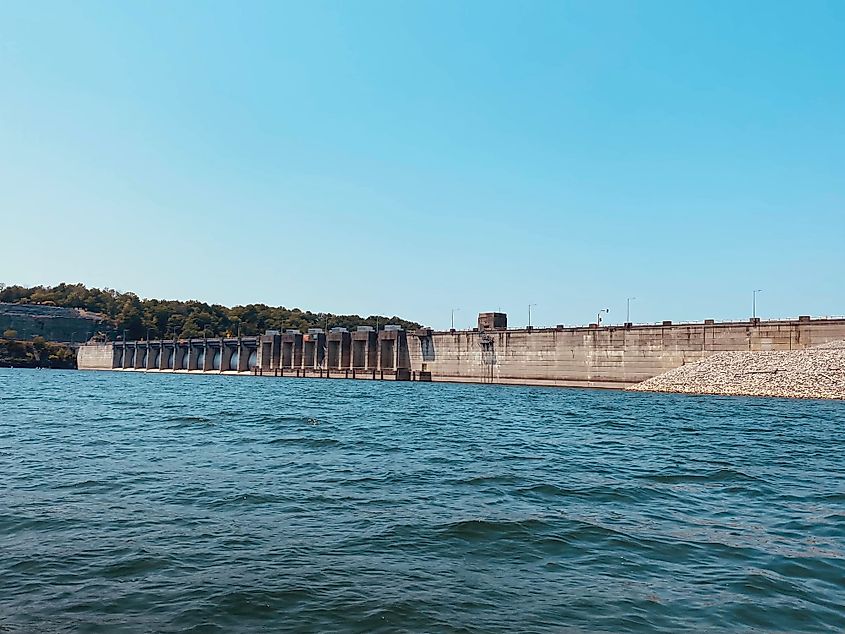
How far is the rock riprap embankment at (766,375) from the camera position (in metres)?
64.9

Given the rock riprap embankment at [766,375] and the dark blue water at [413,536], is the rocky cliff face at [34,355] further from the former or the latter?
the dark blue water at [413,536]

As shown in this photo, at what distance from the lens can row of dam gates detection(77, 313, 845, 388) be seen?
81.8m

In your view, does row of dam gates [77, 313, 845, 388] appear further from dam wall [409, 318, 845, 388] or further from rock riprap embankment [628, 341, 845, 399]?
rock riprap embankment [628, 341, 845, 399]

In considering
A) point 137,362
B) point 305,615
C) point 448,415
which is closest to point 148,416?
point 448,415

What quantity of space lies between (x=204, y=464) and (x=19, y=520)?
7.46 metres

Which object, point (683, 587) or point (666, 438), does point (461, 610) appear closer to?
point (683, 587)

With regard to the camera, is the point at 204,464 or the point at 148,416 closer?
the point at 204,464

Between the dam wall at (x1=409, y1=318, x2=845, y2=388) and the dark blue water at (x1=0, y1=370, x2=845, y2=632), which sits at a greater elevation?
the dam wall at (x1=409, y1=318, x2=845, y2=388)

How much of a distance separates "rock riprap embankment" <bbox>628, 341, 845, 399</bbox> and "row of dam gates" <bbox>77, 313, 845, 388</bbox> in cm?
284

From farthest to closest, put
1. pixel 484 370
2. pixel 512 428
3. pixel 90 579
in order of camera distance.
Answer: pixel 484 370 → pixel 512 428 → pixel 90 579

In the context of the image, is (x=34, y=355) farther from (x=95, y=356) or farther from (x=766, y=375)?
(x=766, y=375)

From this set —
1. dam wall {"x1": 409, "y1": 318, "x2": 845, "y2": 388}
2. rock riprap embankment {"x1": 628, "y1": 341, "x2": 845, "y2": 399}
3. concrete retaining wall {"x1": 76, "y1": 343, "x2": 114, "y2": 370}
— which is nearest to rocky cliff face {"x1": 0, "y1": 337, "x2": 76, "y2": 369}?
concrete retaining wall {"x1": 76, "y1": 343, "x2": 114, "y2": 370}

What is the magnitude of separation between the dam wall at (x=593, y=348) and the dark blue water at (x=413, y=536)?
5585cm

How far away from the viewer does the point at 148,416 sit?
1534 inches
